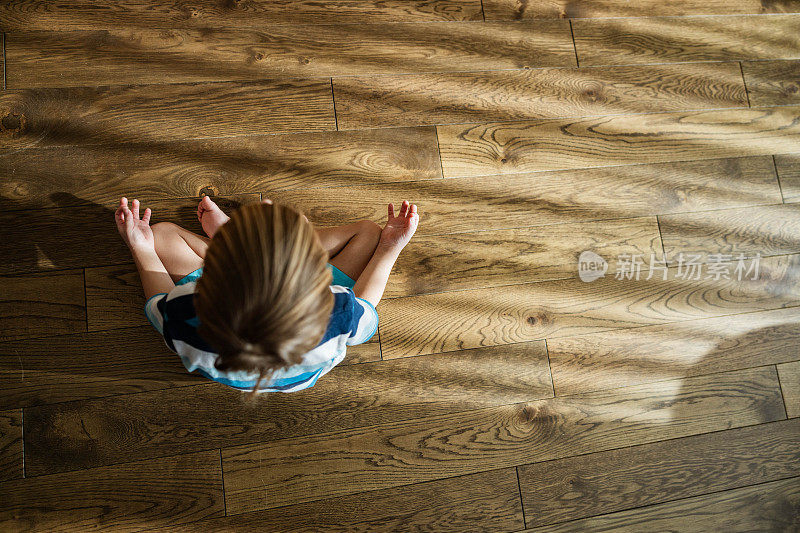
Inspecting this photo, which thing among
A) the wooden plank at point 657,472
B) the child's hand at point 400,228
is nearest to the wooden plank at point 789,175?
the wooden plank at point 657,472

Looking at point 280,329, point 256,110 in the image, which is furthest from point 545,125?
point 280,329

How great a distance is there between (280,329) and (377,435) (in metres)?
0.59

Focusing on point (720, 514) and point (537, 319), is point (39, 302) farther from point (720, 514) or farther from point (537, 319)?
point (720, 514)

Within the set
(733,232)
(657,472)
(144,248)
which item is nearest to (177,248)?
(144,248)

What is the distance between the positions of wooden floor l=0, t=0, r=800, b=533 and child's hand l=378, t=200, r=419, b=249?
104mm

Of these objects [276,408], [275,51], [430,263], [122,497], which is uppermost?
[275,51]

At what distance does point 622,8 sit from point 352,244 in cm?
99

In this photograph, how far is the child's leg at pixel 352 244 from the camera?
1.15 m

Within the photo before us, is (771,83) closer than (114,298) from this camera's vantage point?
No

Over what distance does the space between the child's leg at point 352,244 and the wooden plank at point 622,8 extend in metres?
0.67

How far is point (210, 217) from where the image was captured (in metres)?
1.14

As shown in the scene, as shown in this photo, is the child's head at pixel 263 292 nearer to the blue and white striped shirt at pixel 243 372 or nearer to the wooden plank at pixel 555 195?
the blue and white striped shirt at pixel 243 372

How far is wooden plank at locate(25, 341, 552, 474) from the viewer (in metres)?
1.11

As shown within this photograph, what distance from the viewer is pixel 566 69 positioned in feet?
4.48
